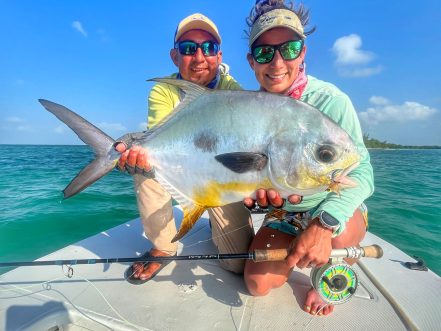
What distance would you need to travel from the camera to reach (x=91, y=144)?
191 cm

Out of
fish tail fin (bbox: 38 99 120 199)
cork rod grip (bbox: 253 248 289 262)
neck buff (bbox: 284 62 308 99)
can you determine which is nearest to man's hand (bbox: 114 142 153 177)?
fish tail fin (bbox: 38 99 120 199)

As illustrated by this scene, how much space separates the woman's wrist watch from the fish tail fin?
1.39m

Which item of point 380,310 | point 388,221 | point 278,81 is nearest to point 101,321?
point 380,310

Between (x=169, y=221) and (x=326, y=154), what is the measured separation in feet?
5.74

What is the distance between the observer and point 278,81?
2.15m

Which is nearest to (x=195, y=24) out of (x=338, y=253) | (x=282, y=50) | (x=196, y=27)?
(x=196, y=27)

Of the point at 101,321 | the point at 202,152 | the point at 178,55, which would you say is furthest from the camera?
the point at 178,55

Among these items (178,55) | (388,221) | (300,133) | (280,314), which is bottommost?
(388,221)

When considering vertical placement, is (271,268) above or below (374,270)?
above

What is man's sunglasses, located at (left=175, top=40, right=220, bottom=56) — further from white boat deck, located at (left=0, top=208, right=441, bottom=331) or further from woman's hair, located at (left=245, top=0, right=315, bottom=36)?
white boat deck, located at (left=0, top=208, right=441, bottom=331)

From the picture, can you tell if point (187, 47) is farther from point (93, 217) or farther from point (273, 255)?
point (93, 217)

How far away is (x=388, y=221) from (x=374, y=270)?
199 inches

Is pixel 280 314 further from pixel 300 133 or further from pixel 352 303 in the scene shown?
pixel 300 133

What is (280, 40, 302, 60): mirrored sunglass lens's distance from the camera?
2033 millimetres
